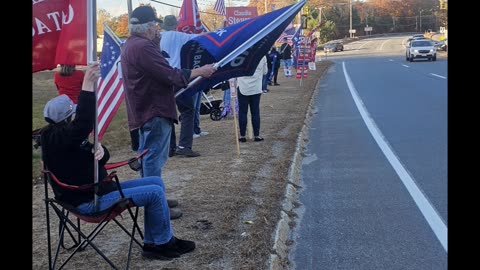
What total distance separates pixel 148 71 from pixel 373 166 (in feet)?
14.4

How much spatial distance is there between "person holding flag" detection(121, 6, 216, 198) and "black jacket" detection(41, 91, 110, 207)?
959 mm

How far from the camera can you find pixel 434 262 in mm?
4727

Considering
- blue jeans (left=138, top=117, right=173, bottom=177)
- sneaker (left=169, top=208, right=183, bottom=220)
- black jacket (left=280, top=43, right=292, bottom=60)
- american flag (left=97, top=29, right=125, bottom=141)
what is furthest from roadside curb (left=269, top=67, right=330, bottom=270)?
black jacket (left=280, top=43, right=292, bottom=60)

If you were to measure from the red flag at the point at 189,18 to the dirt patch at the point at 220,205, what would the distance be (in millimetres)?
2012

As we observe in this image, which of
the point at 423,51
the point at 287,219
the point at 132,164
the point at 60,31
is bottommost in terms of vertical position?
the point at 287,219

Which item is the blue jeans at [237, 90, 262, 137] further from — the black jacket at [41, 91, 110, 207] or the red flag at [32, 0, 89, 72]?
the red flag at [32, 0, 89, 72]

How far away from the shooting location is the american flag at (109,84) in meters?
7.44

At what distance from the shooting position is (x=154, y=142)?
17.7 feet

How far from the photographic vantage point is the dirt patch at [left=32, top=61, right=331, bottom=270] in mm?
4668

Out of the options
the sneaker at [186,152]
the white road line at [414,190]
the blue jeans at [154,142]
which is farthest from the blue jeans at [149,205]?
the sneaker at [186,152]

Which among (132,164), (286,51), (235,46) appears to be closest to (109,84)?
(235,46)

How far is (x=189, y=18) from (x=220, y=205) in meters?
5.44

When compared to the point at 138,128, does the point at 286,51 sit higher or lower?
→ higher

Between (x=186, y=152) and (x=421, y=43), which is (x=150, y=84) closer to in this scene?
(x=186, y=152)
